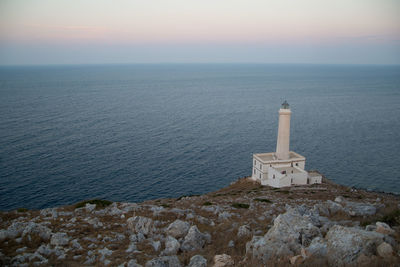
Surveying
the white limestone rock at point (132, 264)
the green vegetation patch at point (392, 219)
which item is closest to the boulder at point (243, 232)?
the white limestone rock at point (132, 264)

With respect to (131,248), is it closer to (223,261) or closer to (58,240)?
(58,240)

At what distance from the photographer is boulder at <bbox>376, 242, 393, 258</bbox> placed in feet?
25.9

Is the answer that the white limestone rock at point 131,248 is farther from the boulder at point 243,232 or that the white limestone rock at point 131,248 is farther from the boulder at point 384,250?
A: the boulder at point 384,250

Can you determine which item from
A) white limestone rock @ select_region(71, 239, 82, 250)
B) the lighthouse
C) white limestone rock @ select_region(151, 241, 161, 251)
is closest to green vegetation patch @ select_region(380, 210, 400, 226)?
white limestone rock @ select_region(151, 241, 161, 251)

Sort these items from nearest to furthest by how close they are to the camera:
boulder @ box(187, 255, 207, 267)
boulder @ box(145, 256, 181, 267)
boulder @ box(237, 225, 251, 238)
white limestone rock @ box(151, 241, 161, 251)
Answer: boulder @ box(187, 255, 207, 267) → boulder @ box(145, 256, 181, 267) → white limestone rock @ box(151, 241, 161, 251) → boulder @ box(237, 225, 251, 238)

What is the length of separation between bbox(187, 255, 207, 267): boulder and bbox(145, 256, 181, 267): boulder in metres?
0.46

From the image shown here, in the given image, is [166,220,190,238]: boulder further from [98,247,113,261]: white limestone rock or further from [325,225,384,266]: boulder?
[325,225,384,266]: boulder

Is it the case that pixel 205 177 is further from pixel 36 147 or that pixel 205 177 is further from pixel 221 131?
pixel 36 147

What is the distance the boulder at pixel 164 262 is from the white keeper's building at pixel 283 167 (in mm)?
31349

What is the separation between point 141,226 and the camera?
13906 mm

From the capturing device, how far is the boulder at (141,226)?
44.5 feet

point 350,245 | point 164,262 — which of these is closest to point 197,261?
point 164,262

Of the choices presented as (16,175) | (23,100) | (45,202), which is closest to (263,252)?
(45,202)

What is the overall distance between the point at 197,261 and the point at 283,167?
35.9m
